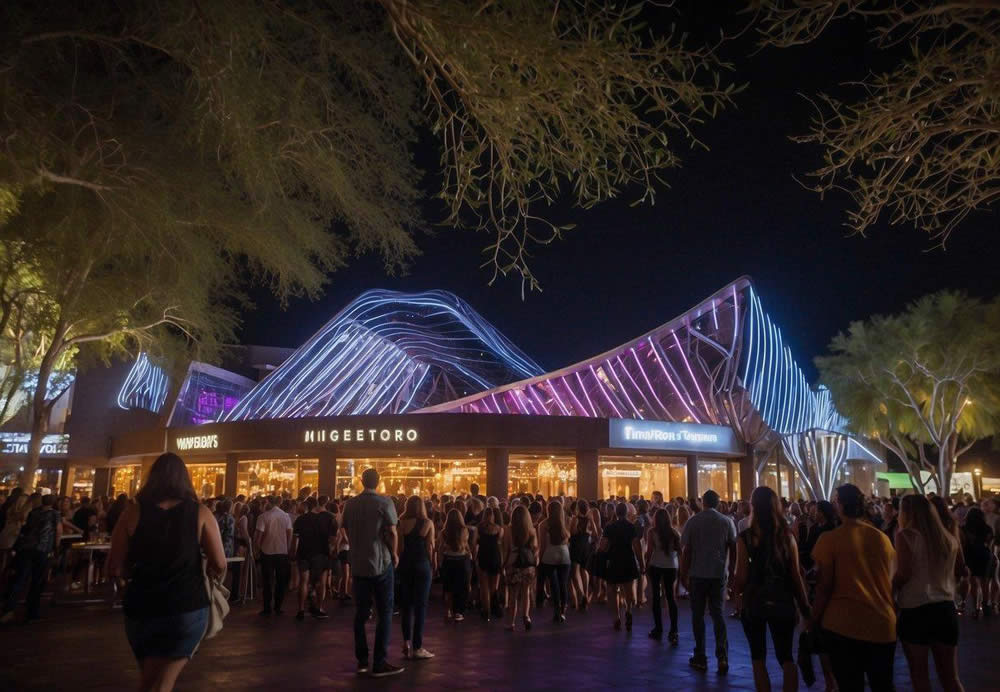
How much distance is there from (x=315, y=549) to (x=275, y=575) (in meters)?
0.99

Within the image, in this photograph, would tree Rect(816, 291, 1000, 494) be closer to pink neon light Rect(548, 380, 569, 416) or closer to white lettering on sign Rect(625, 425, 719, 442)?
white lettering on sign Rect(625, 425, 719, 442)

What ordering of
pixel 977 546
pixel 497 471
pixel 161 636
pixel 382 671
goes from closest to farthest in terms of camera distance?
pixel 161 636 → pixel 382 671 → pixel 977 546 → pixel 497 471

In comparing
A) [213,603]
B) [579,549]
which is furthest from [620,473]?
[213,603]

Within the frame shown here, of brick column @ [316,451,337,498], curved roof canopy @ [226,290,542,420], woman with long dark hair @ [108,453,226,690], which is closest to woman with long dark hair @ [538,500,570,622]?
woman with long dark hair @ [108,453,226,690]

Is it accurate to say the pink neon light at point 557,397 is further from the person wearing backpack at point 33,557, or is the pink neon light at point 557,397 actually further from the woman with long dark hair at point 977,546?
the person wearing backpack at point 33,557

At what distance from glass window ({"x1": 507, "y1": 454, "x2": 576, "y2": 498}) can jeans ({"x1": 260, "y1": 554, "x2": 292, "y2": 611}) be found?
16.8 meters

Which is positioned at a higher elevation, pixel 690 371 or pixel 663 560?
pixel 690 371

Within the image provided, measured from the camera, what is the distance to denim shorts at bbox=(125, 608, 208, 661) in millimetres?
3709

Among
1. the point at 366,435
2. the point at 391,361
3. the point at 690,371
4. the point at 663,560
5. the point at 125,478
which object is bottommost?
the point at 663,560

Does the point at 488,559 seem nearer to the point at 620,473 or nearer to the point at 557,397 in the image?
the point at 557,397

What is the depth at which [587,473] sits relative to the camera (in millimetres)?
26828

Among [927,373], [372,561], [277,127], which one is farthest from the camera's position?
[927,373]

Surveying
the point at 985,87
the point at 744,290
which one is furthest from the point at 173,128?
the point at 744,290

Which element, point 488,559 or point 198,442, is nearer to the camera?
point 488,559
